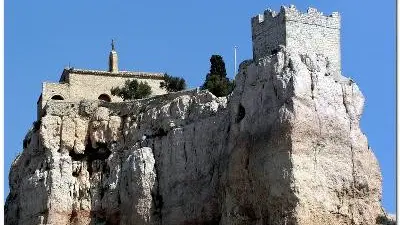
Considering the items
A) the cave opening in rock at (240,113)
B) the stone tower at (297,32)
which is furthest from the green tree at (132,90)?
the cave opening in rock at (240,113)

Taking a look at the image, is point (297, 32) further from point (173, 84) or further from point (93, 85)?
point (93, 85)

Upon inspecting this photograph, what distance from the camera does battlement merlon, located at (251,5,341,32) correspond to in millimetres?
44156

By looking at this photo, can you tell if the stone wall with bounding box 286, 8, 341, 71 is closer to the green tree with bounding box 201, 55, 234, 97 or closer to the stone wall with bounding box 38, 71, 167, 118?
the green tree with bounding box 201, 55, 234, 97

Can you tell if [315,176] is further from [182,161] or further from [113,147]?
[113,147]

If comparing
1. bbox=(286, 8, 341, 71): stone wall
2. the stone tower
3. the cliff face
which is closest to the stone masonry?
the cliff face

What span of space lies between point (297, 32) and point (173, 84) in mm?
17776

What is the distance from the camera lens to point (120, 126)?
2035 inches

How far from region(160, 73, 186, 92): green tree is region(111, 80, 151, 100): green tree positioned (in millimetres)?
1335

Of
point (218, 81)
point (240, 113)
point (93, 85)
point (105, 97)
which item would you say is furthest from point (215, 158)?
point (93, 85)

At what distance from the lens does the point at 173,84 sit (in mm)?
61062

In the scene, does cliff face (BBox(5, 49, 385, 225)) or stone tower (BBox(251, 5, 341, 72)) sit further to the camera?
stone tower (BBox(251, 5, 341, 72))

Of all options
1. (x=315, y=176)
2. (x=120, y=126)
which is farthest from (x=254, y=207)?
(x=120, y=126)

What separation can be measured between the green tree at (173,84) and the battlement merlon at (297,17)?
15.7m

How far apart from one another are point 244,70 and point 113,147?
32.9 ft
